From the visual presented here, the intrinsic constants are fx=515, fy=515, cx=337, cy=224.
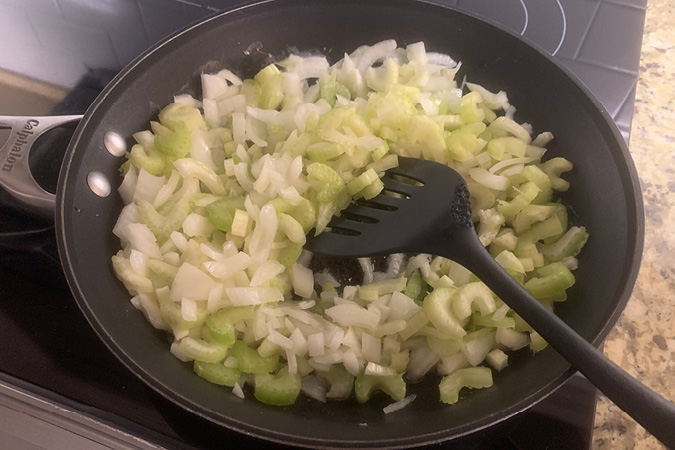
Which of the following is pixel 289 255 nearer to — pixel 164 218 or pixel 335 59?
pixel 164 218

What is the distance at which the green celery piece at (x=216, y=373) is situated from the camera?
2.92ft

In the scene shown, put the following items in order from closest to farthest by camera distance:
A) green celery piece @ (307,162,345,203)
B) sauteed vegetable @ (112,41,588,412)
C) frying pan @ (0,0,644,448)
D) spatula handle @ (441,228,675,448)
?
spatula handle @ (441,228,675,448), frying pan @ (0,0,644,448), sauteed vegetable @ (112,41,588,412), green celery piece @ (307,162,345,203)

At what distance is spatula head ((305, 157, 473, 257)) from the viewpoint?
95 cm

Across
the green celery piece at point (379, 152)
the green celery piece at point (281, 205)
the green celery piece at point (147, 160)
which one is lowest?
the green celery piece at point (281, 205)

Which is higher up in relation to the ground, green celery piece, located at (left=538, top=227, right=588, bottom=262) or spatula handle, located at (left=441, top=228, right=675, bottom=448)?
spatula handle, located at (left=441, top=228, right=675, bottom=448)

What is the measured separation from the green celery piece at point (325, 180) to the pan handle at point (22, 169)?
537 mm

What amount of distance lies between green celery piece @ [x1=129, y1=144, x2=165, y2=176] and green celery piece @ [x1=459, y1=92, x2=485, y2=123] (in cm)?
67

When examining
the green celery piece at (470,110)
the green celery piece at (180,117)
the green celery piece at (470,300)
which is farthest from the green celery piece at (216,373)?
the green celery piece at (470,110)

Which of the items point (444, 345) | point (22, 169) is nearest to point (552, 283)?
point (444, 345)

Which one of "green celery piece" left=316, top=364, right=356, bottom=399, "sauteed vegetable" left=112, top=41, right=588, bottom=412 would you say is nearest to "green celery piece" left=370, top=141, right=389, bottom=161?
"sauteed vegetable" left=112, top=41, right=588, bottom=412

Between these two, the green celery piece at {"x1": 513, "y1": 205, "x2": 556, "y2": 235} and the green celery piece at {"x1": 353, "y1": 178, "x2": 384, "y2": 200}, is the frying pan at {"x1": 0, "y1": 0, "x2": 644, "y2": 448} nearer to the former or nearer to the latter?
the green celery piece at {"x1": 513, "y1": 205, "x2": 556, "y2": 235}

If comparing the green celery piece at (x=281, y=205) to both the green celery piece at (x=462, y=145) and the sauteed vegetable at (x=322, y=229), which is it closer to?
the sauteed vegetable at (x=322, y=229)

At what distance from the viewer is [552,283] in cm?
93

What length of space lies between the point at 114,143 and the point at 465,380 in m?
0.84
